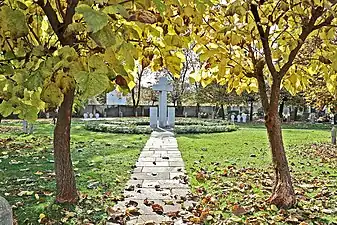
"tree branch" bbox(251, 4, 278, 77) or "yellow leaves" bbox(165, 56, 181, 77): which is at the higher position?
"tree branch" bbox(251, 4, 278, 77)

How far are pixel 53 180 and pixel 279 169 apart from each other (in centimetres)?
337

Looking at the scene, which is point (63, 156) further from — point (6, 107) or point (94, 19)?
point (94, 19)

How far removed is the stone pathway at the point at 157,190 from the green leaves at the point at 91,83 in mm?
2501

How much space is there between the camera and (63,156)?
14.0 feet

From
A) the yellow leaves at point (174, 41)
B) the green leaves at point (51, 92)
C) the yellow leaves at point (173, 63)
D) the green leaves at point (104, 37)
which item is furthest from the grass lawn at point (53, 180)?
the green leaves at point (104, 37)

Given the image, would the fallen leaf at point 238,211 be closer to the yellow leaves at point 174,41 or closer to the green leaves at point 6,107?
the yellow leaves at point 174,41

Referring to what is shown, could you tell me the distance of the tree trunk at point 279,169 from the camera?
419cm

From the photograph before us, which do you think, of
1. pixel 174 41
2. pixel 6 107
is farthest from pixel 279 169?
pixel 6 107

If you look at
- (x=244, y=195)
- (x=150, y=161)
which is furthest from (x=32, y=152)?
(x=244, y=195)

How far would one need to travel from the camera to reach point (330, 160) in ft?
27.7

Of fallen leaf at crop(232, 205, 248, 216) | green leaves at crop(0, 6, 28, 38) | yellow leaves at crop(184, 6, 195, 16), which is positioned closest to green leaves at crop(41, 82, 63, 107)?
green leaves at crop(0, 6, 28, 38)

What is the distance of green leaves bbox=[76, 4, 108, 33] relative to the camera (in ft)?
4.11

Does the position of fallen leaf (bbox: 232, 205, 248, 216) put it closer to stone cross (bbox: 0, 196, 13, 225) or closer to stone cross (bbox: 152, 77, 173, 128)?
stone cross (bbox: 0, 196, 13, 225)

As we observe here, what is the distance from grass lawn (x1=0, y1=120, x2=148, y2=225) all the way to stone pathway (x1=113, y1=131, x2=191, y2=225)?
199 mm
